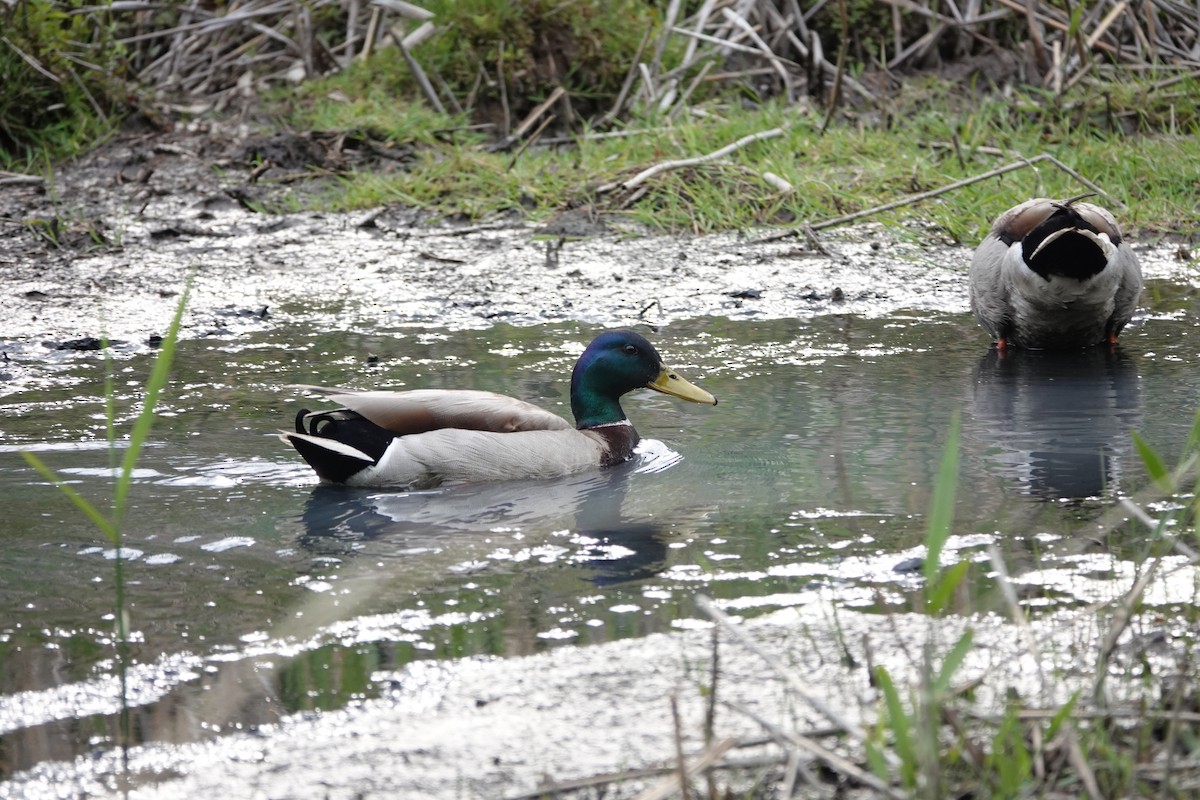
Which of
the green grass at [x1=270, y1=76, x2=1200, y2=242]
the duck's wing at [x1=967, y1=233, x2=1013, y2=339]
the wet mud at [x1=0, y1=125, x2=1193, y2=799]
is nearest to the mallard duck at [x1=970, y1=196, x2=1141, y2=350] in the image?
the duck's wing at [x1=967, y1=233, x2=1013, y2=339]

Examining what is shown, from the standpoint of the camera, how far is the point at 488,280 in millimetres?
8078

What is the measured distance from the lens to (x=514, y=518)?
4641 millimetres

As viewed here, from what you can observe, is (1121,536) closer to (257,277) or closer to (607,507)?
(607,507)

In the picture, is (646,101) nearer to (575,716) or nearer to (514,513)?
(514,513)

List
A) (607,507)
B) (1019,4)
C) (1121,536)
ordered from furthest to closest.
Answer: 1. (1019,4)
2. (607,507)
3. (1121,536)

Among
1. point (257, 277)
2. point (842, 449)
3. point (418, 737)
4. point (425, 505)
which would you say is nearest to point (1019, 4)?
point (257, 277)

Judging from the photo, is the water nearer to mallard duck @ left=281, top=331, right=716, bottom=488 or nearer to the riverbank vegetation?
mallard duck @ left=281, top=331, right=716, bottom=488

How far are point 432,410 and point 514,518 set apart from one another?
2.19 ft

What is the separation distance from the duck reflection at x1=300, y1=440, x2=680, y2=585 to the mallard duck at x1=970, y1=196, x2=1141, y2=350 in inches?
80.3

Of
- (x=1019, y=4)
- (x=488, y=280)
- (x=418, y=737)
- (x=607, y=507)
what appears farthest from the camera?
(x=1019, y=4)

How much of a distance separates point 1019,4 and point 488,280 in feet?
17.1

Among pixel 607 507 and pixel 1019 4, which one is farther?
pixel 1019 4

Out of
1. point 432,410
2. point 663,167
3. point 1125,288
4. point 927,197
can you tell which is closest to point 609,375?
point 432,410

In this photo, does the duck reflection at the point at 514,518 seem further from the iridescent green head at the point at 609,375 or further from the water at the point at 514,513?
the iridescent green head at the point at 609,375
